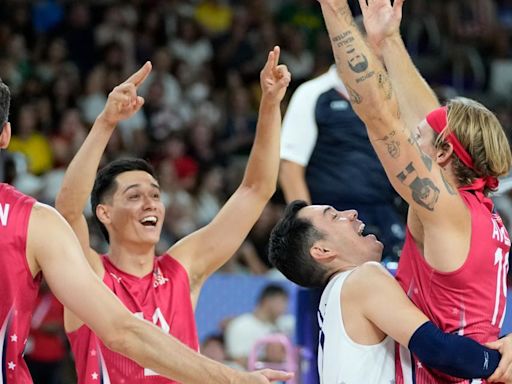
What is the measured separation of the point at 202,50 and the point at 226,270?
4172mm

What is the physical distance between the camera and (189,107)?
13.1m

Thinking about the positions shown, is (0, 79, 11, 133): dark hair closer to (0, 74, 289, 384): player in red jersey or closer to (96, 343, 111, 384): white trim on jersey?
(0, 74, 289, 384): player in red jersey

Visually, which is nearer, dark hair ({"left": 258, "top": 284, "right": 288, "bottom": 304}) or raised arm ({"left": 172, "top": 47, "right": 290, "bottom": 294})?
raised arm ({"left": 172, "top": 47, "right": 290, "bottom": 294})

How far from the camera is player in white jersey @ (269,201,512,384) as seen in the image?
12.9 feet

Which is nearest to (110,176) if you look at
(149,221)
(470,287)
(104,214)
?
(104,214)

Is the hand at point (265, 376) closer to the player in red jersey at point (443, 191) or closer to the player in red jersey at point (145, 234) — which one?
the player in red jersey at point (443, 191)

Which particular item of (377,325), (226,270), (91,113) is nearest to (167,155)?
(91,113)

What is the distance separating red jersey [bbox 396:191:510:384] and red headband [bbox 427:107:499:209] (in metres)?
0.05

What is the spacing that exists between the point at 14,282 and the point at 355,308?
4.13ft

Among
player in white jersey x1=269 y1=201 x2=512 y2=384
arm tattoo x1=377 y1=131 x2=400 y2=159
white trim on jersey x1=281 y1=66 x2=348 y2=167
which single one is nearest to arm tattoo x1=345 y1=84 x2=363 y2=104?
arm tattoo x1=377 y1=131 x2=400 y2=159

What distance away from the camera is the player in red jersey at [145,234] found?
486 centimetres

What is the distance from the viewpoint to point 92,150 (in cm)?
479

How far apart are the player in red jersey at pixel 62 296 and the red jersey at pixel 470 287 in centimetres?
71

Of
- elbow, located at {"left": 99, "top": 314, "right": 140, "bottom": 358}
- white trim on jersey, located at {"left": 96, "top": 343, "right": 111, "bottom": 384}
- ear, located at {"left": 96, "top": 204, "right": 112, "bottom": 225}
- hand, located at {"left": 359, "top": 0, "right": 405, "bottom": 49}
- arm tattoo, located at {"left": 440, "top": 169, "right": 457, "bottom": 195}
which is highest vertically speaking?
hand, located at {"left": 359, "top": 0, "right": 405, "bottom": 49}
